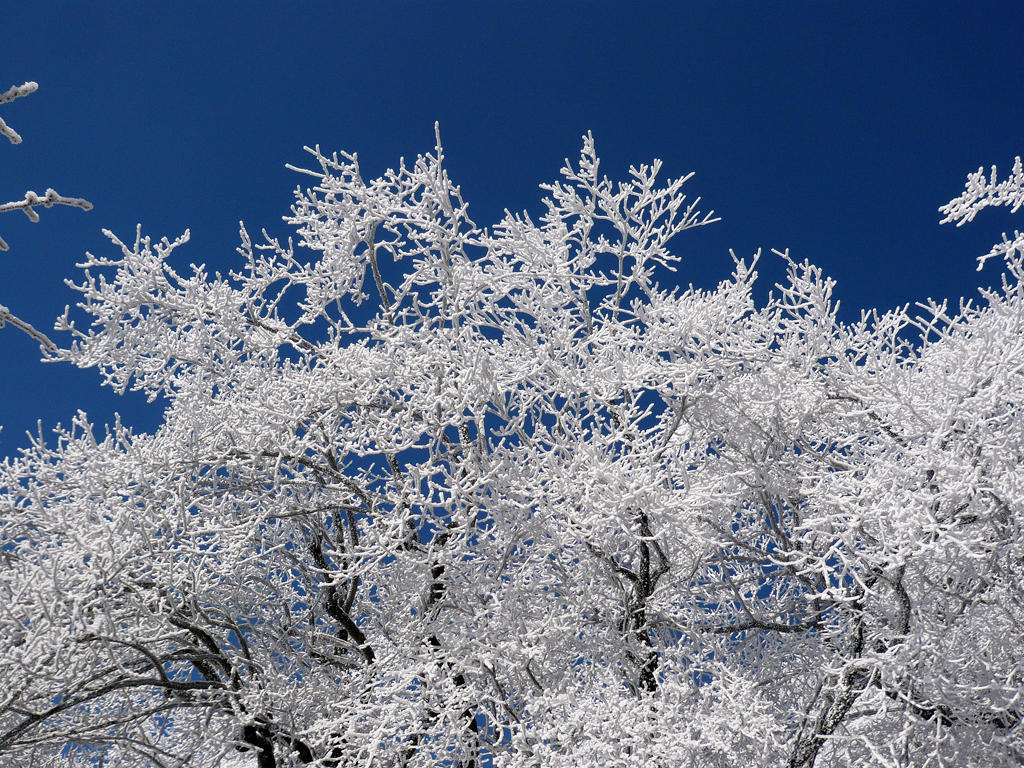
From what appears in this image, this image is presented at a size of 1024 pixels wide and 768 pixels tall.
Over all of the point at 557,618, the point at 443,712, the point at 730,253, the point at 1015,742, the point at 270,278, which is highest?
the point at 270,278

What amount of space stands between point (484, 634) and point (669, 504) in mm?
1556

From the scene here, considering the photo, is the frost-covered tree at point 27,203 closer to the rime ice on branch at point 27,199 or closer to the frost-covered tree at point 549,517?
the rime ice on branch at point 27,199

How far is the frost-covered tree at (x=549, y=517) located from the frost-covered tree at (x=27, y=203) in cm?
195

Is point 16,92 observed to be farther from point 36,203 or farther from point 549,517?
point 549,517

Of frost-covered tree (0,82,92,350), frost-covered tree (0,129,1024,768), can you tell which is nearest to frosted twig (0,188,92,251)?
frost-covered tree (0,82,92,350)

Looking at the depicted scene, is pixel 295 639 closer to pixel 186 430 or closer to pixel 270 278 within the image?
pixel 186 430

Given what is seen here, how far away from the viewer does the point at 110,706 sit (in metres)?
8.73

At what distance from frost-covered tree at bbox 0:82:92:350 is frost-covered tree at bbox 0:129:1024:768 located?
1.95 metres

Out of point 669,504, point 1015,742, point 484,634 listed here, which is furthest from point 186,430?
point 1015,742

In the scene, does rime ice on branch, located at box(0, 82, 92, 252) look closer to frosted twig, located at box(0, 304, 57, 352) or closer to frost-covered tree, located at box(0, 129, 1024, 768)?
frosted twig, located at box(0, 304, 57, 352)

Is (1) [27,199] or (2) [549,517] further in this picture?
(2) [549,517]

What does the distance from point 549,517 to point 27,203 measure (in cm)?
374

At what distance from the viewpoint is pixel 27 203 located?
2875 mm

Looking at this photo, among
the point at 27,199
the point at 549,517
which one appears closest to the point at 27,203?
the point at 27,199
